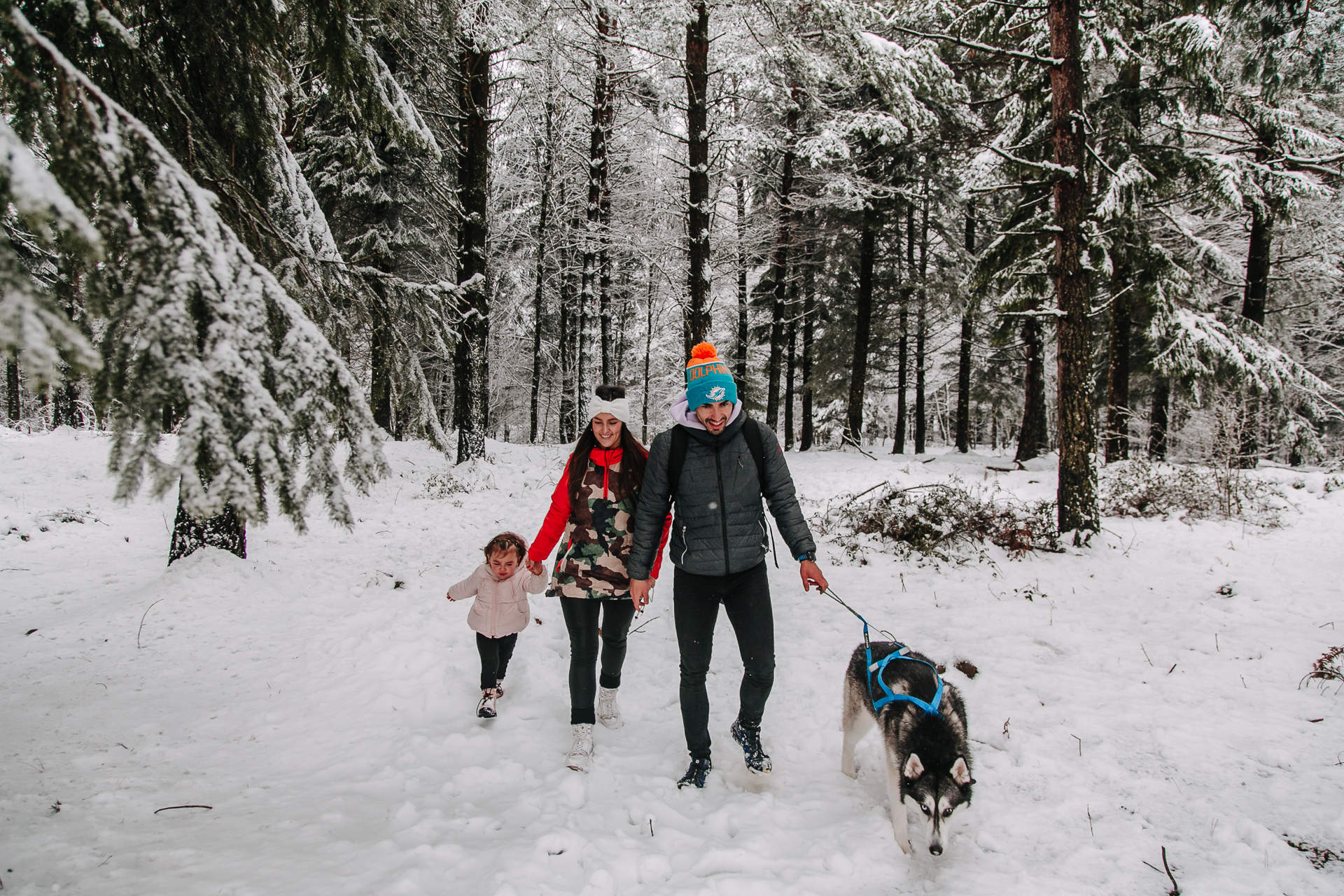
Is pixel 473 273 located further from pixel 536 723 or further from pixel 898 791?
pixel 898 791

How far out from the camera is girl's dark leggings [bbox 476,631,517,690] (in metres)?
3.90

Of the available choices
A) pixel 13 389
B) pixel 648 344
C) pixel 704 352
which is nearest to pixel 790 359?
pixel 648 344

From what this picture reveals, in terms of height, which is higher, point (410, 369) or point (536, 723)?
point (410, 369)

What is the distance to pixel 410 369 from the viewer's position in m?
3.45

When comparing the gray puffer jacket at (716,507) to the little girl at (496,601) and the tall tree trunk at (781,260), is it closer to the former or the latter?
the little girl at (496,601)

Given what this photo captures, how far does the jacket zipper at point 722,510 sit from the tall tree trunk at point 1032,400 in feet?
40.6

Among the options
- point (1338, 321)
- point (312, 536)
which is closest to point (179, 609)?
point (312, 536)

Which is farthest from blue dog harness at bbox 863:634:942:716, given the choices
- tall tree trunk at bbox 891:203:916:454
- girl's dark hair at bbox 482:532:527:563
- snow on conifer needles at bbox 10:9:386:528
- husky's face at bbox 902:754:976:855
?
tall tree trunk at bbox 891:203:916:454

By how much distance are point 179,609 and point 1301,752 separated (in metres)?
8.35

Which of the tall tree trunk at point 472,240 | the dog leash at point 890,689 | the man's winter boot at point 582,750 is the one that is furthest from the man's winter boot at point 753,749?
the tall tree trunk at point 472,240

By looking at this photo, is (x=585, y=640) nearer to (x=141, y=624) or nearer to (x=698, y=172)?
(x=141, y=624)

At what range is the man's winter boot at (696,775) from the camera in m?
3.19

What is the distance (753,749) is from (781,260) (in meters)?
16.1

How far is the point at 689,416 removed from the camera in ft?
10.6
